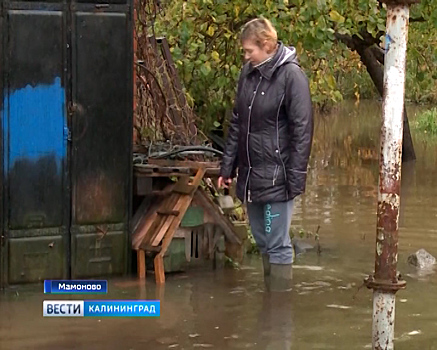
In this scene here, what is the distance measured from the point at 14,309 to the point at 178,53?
5.21 metres

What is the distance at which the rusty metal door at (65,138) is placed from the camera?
738 cm

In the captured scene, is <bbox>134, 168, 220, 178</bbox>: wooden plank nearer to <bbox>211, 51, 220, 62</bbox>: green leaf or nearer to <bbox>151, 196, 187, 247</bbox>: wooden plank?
<bbox>151, 196, 187, 247</bbox>: wooden plank

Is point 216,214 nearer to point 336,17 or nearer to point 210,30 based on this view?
point 336,17

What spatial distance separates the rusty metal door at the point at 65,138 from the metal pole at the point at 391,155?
2847 mm

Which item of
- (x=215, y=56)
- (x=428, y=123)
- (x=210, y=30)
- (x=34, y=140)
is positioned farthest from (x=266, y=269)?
(x=428, y=123)

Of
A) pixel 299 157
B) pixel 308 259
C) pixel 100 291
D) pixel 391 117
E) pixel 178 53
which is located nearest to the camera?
pixel 391 117

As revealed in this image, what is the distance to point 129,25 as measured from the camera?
25.7ft

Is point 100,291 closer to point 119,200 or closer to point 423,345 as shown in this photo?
point 119,200

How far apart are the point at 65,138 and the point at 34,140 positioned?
25 centimetres

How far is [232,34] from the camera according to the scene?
1161 centimetres

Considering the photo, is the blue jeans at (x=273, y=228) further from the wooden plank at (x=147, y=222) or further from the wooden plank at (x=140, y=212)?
the wooden plank at (x=140, y=212)

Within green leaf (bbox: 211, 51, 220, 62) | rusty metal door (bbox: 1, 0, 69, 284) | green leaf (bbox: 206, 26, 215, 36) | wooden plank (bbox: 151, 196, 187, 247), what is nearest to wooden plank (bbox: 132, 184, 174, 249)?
wooden plank (bbox: 151, 196, 187, 247)

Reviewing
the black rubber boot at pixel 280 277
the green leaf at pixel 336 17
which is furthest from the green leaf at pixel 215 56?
the black rubber boot at pixel 280 277

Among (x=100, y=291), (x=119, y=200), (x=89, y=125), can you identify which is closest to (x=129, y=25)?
(x=89, y=125)
